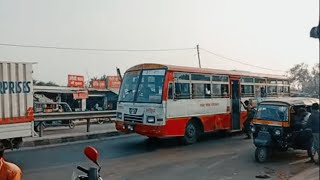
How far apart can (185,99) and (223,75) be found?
116 inches

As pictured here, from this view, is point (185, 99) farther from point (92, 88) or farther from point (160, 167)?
point (92, 88)

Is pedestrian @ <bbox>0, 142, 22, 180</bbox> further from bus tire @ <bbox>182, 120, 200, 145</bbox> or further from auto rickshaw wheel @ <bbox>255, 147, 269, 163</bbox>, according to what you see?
bus tire @ <bbox>182, 120, 200, 145</bbox>

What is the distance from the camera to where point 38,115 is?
14.6m

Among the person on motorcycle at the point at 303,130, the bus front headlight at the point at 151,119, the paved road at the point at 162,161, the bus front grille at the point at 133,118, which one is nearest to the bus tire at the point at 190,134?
the paved road at the point at 162,161

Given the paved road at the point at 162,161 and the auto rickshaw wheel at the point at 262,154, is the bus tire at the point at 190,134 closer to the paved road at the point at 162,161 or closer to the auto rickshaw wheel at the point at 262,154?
the paved road at the point at 162,161

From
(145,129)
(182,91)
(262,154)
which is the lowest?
(262,154)

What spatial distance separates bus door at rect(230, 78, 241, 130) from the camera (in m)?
16.7

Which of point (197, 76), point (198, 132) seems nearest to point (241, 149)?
point (198, 132)

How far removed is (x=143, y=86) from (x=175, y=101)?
3.83 ft

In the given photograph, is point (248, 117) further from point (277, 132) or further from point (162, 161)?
point (162, 161)

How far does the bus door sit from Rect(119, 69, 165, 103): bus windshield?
455cm

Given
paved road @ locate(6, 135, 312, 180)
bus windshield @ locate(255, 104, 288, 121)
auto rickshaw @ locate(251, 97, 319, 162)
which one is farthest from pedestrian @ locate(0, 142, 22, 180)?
bus windshield @ locate(255, 104, 288, 121)

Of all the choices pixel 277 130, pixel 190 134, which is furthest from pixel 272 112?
pixel 190 134

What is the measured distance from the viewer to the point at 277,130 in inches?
430
